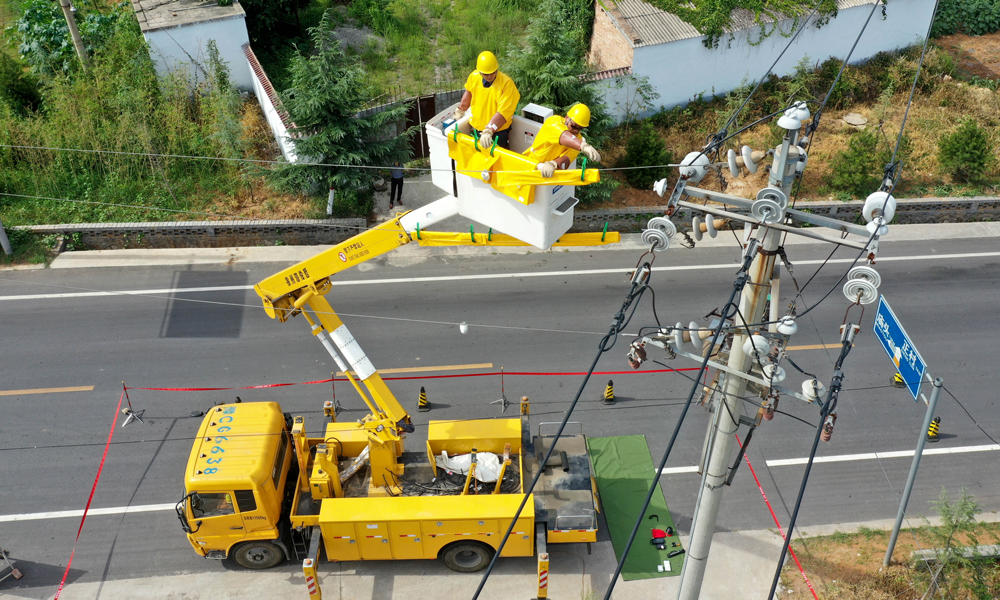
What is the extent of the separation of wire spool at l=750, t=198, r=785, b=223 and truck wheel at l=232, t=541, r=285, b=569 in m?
9.15

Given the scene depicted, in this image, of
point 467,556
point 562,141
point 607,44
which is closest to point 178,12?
point 607,44

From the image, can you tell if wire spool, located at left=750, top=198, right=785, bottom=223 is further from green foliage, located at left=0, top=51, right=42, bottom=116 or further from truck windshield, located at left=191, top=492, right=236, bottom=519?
green foliage, located at left=0, top=51, right=42, bottom=116

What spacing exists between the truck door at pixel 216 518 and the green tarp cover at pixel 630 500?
6.16 metres

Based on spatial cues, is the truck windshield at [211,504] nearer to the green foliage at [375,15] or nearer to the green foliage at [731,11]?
the green foliage at [731,11]

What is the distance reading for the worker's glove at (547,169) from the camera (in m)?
10.3

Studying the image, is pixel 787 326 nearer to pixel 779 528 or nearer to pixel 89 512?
pixel 779 528

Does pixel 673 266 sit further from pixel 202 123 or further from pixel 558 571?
pixel 202 123

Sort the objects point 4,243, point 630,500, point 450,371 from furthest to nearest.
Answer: point 4,243 → point 450,371 → point 630,500

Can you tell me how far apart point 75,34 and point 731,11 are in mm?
19484

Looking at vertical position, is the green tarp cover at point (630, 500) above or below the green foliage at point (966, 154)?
below

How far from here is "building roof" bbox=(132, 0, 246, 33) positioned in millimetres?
23141

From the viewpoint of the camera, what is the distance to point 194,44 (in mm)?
23438

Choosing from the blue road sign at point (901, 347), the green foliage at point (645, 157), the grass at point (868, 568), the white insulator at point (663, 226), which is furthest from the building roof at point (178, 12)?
the grass at point (868, 568)

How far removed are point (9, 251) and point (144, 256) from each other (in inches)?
130
